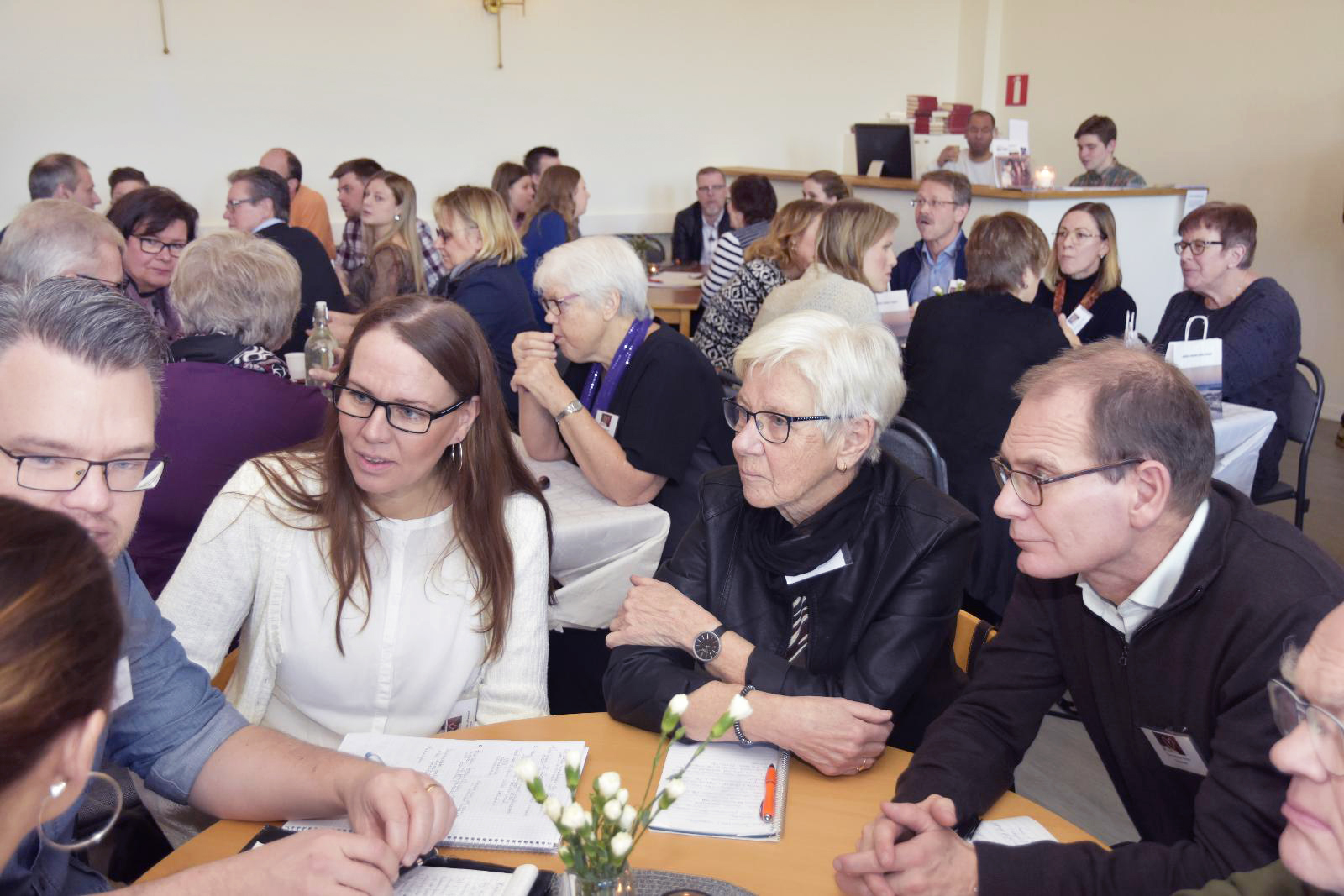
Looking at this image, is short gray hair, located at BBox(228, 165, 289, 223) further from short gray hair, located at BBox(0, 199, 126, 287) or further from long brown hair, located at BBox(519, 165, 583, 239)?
short gray hair, located at BBox(0, 199, 126, 287)

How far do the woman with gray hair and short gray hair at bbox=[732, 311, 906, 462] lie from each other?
124cm

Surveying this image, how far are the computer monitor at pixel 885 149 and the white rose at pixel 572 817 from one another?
8.16 metres

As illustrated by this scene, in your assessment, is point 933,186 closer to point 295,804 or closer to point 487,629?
point 487,629

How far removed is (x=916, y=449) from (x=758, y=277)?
1952 millimetres

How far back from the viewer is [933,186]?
5.70m

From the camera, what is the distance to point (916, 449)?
3043 millimetres

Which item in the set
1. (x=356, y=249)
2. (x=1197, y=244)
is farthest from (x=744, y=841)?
(x=356, y=249)

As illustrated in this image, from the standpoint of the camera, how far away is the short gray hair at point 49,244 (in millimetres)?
3057

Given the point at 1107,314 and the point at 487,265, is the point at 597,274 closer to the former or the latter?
the point at 487,265

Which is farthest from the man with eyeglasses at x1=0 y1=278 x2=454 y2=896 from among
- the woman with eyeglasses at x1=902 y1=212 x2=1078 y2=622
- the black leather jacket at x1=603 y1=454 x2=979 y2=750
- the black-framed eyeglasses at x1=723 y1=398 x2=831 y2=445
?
the woman with eyeglasses at x1=902 y1=212 x2=1078 y2=622

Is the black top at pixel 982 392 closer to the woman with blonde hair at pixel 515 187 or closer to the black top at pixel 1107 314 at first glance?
the black top at pixel 1107 314

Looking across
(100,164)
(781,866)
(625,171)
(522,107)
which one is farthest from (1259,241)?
(100,164)

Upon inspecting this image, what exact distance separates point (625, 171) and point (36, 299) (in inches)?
338

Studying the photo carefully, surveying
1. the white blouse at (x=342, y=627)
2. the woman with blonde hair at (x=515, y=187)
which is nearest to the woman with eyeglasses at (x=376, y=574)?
the white blouse at (x=342, y=627)
